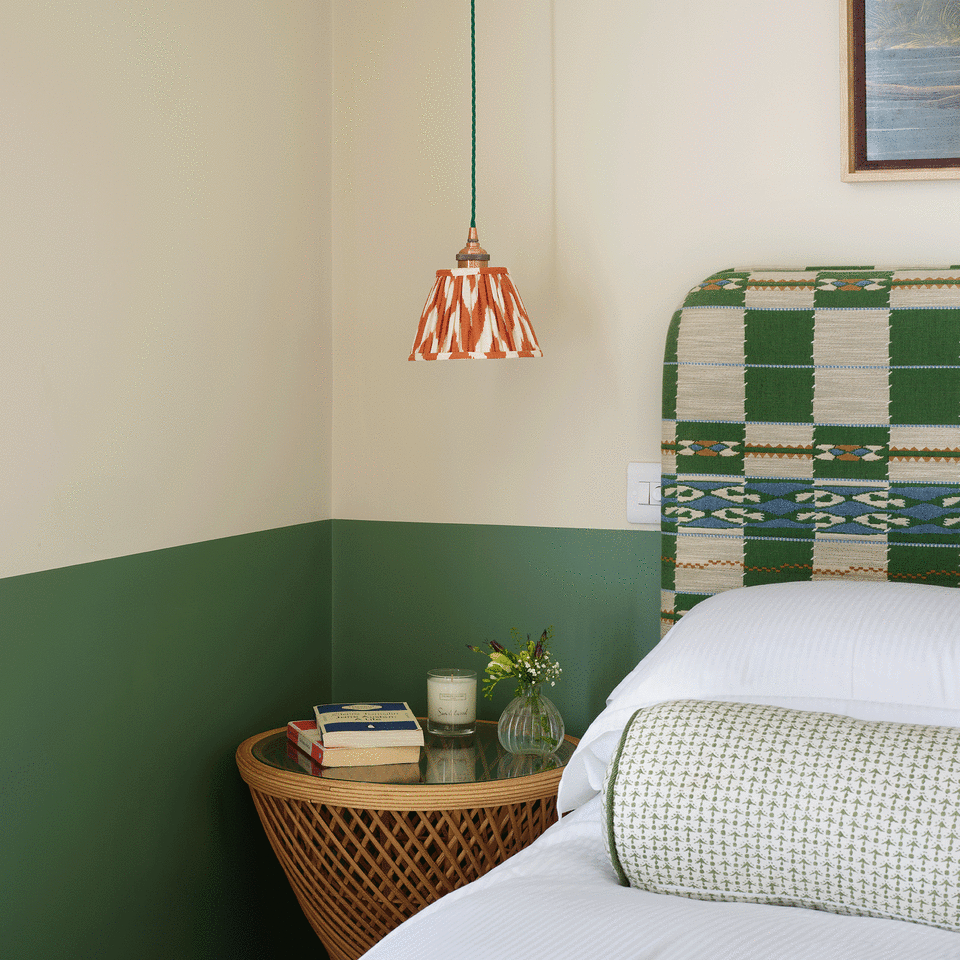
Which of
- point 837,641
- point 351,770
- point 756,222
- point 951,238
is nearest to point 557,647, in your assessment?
point 351,770

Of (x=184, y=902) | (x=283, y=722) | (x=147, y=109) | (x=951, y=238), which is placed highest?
(x=147, y=109)

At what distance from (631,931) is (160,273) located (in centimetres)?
115

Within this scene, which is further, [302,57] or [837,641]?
[302,57]

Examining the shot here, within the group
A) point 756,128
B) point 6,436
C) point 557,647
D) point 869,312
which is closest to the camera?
point 6,436

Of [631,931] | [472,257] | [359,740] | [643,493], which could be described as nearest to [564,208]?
[472,257]

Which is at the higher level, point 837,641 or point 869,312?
point 869,312

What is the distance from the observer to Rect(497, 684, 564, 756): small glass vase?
1719 millimetres

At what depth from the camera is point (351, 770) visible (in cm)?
162

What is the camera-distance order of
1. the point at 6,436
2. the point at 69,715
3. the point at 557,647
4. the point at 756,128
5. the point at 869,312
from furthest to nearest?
1. the point at 557,647
2. the point at 756,128
3. the point at 869,312
4. the point at 69,715
5. the point at 6,436

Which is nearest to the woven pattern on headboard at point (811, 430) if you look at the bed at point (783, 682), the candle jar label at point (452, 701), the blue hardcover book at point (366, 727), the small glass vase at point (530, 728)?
the bed at point (783, 682)

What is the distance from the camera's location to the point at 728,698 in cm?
132

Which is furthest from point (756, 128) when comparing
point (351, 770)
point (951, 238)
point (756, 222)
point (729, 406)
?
point (351, 770)

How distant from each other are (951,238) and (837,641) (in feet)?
2.61

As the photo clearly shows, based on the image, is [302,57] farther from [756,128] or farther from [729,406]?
[729,406]
